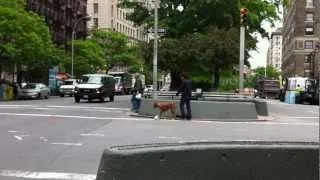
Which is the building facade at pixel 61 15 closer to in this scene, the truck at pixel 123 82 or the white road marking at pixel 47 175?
the truck at pixel 123 82

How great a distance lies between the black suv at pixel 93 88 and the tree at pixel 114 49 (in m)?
57.3

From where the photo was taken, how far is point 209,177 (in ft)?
22.4

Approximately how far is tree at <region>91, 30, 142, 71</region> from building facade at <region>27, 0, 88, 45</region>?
3398mm

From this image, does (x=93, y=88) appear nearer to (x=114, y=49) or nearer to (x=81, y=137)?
(x=81, y=137)

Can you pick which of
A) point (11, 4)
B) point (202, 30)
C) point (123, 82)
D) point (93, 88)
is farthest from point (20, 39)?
point (123, 82)

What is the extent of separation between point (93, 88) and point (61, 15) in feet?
172

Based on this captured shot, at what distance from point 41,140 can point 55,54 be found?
51490 mm

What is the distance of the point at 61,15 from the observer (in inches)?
→ 3730

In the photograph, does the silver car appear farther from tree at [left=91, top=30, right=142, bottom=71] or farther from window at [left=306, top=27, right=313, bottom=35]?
window at [left=306, top=27, right=313, bottom=35]

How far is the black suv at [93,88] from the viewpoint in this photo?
43.9m

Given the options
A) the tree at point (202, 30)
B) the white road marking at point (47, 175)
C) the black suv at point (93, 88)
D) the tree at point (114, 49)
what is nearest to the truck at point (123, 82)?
the tree at point (114, 49)

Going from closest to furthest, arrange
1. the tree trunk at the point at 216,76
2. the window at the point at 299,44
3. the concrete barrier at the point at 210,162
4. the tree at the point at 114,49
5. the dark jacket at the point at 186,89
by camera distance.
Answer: the concrete barrier at the point at 210,162, the dark jacket at the point at 186,89, the tree trunk at the point at 216,76, the tree at the point at 114,49, the window at the point at 299,44

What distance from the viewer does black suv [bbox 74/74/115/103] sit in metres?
43.9

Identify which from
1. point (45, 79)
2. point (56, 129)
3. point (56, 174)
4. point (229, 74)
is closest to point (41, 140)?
→ point (56, 129)
